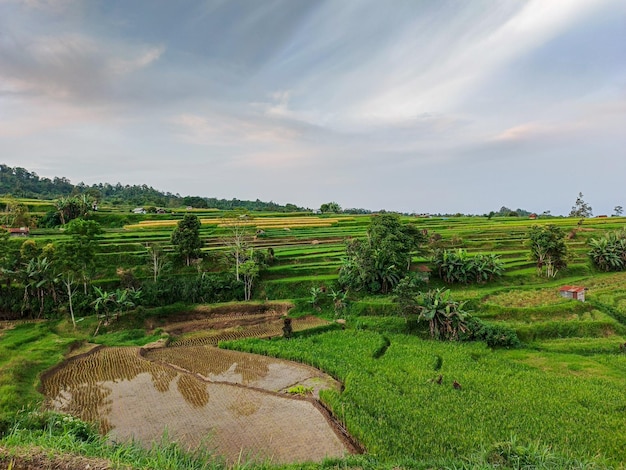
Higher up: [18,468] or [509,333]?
[18,468]

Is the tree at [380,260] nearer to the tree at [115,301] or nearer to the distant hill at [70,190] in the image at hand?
the tree at [115,301]

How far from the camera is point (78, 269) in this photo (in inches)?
992

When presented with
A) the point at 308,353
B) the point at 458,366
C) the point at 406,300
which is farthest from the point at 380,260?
the point at 458,366

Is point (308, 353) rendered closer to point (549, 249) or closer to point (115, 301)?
point (115, 301)

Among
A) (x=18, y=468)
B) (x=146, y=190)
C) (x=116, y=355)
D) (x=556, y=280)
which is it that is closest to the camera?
(x=18, y=468)

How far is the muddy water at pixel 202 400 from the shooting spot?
11.9 m

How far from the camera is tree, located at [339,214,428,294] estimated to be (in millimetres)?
29672

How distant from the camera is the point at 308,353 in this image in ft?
65.0

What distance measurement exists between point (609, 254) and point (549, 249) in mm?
8596

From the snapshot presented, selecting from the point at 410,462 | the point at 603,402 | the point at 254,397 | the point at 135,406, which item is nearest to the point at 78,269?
the point at 135,406

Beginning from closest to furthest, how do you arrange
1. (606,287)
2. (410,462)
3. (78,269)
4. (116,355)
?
(410,462)
(116,355)
(78,269)
(606,287)

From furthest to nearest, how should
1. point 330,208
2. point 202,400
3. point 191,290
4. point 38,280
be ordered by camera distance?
point 330,208 < point 191,290 < point 38,280 < point 202,400

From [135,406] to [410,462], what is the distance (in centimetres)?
1086

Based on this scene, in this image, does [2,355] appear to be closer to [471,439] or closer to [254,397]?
[254,397]
